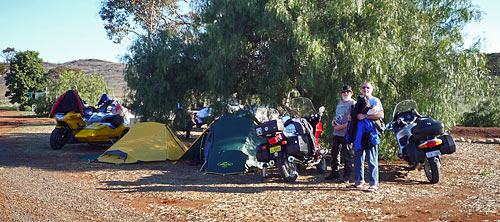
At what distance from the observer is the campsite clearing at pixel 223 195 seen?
526 centimetres

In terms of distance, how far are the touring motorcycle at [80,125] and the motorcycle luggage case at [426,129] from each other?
25.9ft

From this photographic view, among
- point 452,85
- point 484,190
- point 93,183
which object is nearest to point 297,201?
point 484,190

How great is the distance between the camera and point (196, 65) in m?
11.4

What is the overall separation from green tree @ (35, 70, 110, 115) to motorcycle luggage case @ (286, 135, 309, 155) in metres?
24.1

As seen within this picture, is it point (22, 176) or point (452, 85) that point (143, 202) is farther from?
point (452, 85)

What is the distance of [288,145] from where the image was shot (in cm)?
719

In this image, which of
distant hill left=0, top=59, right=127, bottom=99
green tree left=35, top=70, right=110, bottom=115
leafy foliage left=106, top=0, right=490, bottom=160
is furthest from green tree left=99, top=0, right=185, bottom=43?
distant hill left=0, top=59, right=127, bottom=99

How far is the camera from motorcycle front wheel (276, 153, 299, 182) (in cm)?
720

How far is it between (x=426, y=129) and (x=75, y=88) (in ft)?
Result: 85.5

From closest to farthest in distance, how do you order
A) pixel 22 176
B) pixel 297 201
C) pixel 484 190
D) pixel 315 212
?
pixel 315 212
pixel 297 201
pixel 484 190
pixel 22 176

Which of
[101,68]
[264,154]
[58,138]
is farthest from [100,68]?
[264,154]

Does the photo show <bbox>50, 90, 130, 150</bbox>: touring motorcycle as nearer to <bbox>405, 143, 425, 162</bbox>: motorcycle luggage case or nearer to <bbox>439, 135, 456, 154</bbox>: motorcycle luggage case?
<bbox>405, 143, 425, 162</bbox>: motorcycle luggage case

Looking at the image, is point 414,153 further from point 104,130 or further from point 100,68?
point 100,68

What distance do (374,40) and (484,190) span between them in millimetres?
3509
